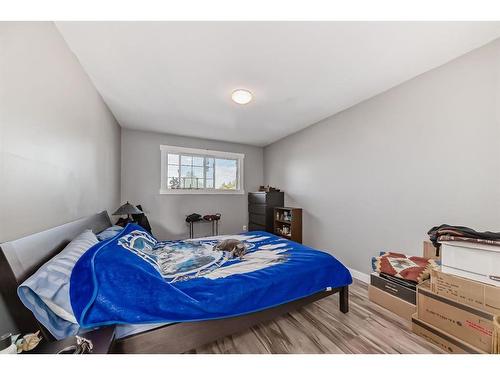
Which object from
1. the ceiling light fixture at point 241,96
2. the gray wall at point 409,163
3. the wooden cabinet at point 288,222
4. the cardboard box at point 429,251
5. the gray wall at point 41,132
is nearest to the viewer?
the gray wall at point 41,132

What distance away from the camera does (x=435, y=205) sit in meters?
1.94

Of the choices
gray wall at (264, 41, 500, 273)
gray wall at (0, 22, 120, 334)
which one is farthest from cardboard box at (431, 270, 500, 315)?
gray wall at (0, 22, 120, 334)

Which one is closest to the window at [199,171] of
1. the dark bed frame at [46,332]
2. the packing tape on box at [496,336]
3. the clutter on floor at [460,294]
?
the dark bed frame at [46,332]

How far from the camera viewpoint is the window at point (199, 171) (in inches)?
156

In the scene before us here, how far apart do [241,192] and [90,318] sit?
149 inches

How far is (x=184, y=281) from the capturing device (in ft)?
4.43

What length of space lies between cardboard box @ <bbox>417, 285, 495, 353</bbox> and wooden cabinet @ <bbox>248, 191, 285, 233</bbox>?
2.69 m

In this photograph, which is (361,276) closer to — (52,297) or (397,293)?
(397,293)

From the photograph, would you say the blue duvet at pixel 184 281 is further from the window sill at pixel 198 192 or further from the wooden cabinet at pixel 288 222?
the window sill at pixel 198 192

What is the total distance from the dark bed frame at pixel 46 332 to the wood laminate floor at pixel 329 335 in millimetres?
201

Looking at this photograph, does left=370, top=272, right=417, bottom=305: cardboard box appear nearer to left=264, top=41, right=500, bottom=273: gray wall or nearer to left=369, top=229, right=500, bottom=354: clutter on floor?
left=369, top=229, right=500, bottom=354: clutter on floor

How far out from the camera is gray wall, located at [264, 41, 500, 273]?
164 centimetres
